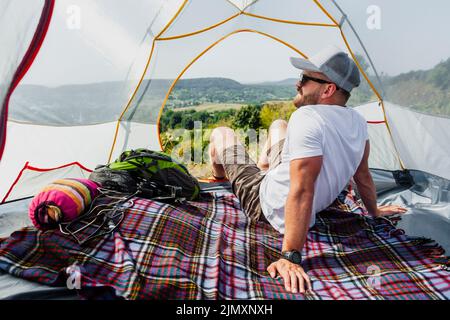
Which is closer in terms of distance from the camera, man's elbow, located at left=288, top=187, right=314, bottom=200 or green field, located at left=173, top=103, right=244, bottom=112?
man's elbow, located at left=288, top=187, right=314, bottom=200

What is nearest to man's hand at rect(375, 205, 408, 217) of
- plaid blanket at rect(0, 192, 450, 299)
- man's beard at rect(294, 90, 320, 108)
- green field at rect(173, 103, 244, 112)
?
plaid blanket at rect(0, 192, 450, 299)

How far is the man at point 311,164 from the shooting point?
4.73 ft

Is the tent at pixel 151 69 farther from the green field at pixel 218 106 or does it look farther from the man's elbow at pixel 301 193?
the man's elbow at pixel 301 193

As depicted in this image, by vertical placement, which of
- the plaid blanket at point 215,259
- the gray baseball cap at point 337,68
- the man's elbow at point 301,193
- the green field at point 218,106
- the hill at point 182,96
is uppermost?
the gray baseball cap at point 337,68

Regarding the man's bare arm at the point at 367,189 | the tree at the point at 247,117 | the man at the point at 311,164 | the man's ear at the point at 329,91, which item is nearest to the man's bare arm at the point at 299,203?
the man at the point at 311,164

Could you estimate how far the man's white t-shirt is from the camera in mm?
1479

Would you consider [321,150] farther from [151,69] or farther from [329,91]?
[151,69]

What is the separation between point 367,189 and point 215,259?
35.1 inches

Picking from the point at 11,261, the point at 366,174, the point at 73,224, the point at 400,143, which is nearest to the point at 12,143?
the point at 73,224

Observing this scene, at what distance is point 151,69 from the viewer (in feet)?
9.63

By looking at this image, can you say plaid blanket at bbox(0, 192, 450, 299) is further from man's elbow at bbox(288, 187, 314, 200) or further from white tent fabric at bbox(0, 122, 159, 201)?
white tent fabric at bbox(0, 122, 159, 201)

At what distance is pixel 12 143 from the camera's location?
2137 millimetres

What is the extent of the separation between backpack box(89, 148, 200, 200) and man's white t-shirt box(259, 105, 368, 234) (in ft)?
1.84

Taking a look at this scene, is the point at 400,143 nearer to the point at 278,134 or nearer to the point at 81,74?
the point at 278,134
